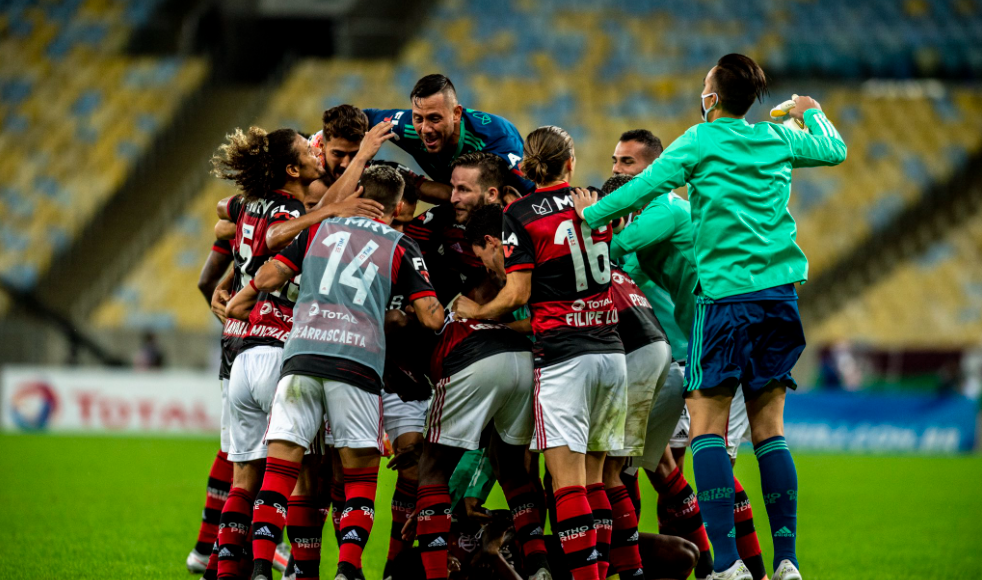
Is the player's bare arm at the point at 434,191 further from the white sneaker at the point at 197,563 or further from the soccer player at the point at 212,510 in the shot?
the white sneaker at the point at 197,563

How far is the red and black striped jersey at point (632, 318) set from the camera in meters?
5.72

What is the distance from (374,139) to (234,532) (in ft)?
7.09

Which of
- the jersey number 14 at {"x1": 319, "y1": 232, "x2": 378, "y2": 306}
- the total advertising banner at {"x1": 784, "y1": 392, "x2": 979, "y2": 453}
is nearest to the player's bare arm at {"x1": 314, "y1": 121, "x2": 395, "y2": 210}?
the jersey number 14 at {"x1": 319, "y1": 232, "x2": 378, "y2": 306}

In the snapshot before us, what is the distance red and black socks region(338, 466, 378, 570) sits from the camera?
16.3 ft

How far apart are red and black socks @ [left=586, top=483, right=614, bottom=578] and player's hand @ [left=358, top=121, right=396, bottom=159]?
2096 millimetres

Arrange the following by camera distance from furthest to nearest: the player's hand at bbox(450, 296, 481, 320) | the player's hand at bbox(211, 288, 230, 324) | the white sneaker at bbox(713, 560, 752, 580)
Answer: the player's hand at bbox(211, 288, 230, 324) < the player's hand at bbox(450, 296, 481, 320) < the white sneaker at bbox(713, 560, 752, 580)

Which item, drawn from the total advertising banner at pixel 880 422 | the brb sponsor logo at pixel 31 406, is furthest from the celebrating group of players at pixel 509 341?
the brb sponsor logo at pixel 31 406

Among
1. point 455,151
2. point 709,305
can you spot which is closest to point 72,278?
point 455,151

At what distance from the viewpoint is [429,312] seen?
204 inches

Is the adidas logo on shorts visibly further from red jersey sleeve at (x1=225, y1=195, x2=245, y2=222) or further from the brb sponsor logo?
the brb sponsor logo

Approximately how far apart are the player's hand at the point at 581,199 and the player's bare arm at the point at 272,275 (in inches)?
57.0

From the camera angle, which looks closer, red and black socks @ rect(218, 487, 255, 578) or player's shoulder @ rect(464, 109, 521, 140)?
red and black socks @ rect(218, 487, 255, 578)

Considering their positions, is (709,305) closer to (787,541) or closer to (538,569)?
(787,541)

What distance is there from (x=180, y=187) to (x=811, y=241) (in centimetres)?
1349
